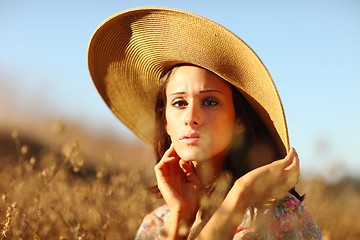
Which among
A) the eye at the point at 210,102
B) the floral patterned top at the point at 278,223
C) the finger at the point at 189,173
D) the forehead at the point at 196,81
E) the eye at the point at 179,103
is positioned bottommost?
the floral patterned top at the point at 278,223

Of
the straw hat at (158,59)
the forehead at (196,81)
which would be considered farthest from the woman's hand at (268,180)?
the forehead at (196,81)

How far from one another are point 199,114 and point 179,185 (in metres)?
0.31

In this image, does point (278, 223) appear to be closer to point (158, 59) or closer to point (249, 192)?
point (249, 192)

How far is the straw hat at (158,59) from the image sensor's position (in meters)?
2.54

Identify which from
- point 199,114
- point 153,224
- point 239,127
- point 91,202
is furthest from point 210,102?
point 91,202

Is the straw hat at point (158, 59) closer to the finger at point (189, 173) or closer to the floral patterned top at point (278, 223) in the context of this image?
the floral patterned top at point (278, 223)

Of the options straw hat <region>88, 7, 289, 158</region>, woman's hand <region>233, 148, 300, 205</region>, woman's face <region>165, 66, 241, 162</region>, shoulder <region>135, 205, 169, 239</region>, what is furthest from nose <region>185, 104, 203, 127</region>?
shoulder <region>135, 205, 169, 239</region>

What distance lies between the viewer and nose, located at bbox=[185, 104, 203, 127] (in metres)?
2.50

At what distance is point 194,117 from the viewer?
8.20 feet

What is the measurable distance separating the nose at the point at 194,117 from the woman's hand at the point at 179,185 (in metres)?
0.21

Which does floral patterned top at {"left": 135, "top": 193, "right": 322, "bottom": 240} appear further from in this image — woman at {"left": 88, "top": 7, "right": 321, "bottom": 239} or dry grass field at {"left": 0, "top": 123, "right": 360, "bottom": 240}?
dry grass field at {"left": 0, "top": 123, "right": 360, "bottom": 240}

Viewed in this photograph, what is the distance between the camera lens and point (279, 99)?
247cm

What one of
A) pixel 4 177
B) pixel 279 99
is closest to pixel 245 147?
pixel 279 99

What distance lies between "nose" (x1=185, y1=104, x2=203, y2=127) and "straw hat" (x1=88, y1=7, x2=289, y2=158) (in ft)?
0.57
